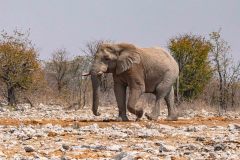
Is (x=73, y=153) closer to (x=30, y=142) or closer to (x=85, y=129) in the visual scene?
(x=30, y=142)

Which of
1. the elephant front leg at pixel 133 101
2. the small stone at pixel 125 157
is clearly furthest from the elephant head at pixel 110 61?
the small stone at pixel 125 157

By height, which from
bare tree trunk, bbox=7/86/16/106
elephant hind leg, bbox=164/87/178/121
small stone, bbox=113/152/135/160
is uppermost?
bare tree trunk, bbox=7/86/16/106

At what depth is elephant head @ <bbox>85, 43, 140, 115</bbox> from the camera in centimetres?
2105

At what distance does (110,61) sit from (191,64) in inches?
999

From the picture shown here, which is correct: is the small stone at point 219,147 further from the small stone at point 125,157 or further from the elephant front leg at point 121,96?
the elephant front leg at point 121,96

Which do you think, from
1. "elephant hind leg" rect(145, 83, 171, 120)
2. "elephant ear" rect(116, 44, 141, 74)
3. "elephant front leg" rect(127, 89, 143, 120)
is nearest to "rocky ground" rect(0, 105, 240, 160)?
"elephant front leg" rect(127, 89, 143, 120)

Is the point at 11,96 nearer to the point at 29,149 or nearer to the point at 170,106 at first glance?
the point at 170,106

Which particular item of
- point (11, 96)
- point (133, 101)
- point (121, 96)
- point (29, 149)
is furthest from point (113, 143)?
point (11, 96)

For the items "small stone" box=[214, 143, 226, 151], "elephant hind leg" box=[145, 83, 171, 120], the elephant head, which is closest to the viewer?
"small stone" box=[214, 143, 226, 151]

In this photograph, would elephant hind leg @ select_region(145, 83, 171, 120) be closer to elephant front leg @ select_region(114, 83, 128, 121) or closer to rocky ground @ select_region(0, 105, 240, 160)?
elephant front leg @ select_region(114, 83, 128, 121)

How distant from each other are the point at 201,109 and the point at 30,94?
12.0m

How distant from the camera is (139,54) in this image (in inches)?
862

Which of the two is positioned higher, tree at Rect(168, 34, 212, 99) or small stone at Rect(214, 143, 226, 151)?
tree at Rect(168, 34, 212, 99)

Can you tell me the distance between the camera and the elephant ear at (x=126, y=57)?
21.4 meters
